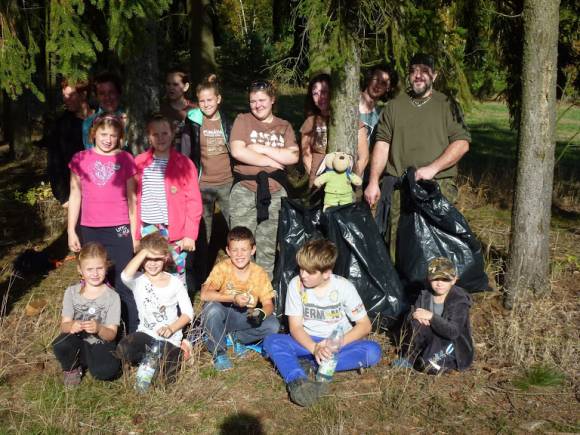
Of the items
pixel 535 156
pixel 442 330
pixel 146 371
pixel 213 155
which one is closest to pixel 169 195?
pixel 213 155

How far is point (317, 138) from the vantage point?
5602 mm

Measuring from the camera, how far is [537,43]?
4.94m

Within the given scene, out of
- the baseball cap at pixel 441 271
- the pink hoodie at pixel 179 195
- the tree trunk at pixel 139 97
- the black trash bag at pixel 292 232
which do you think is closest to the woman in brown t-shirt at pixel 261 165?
the black trash bag at pixel 292 232

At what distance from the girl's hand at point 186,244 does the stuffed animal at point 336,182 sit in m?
1.06

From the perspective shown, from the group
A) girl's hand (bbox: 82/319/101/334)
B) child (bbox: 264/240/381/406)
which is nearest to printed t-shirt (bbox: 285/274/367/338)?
child (bbox: 264/240/381/406)

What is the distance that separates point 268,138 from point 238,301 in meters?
1.42

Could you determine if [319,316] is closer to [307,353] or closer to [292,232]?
[307,353]

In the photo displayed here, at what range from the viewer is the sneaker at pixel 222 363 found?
4379 millimetres

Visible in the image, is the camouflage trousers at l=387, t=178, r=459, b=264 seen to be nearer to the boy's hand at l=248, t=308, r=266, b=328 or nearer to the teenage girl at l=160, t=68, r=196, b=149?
the boy's hand at l=248, t=308, r=266, b=328

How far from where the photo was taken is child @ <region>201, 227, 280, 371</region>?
4.54 m

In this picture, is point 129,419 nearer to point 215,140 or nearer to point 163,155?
point 163,155

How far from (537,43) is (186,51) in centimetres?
2059

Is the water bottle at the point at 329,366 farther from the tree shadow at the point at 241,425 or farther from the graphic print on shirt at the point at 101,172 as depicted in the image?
the graphic print on shirt at the point at 101,172

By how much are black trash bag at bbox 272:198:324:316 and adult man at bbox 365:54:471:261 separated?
59cm
